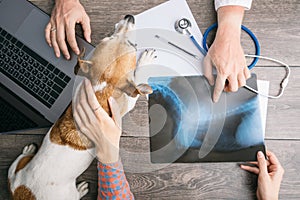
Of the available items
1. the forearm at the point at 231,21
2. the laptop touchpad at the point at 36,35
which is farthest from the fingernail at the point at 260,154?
the laptop touchpad at the point at 36,35

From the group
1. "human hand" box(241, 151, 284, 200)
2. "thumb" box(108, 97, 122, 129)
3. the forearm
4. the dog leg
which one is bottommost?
the dog leg

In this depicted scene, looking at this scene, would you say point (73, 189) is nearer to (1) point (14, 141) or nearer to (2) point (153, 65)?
(1) point (14, 141)

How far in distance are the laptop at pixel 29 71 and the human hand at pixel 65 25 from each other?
0.02 m

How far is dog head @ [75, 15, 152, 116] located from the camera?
929 mm

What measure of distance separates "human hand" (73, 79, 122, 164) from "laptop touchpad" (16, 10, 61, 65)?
0.58ft

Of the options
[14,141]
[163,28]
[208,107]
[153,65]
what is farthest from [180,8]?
[14,141]

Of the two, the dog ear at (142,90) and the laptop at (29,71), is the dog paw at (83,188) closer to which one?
the laptop at (29,71)

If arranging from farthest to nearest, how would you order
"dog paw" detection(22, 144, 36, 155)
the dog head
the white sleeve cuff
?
1. "dog paw" detection(22, 144, 36, 155)
2. the white sleeve cuff
3. the dog head

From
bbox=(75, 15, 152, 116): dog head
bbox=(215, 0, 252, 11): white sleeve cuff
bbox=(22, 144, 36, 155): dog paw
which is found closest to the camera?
bbox=(75, 15, 152, 116): dog head

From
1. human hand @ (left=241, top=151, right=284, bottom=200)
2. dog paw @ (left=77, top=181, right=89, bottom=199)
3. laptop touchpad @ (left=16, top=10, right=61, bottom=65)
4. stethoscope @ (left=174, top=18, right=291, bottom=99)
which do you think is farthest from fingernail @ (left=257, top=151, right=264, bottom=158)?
laptop touchpad @ (left=16, top=10, right=61, bottom=65)

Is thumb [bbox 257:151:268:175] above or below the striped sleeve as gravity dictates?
above

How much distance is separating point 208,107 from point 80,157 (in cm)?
39

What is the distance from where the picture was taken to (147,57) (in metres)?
1.08

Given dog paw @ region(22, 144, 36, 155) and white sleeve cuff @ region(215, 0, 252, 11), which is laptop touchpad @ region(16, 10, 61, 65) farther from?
white sleeve cuff @ region(215, 0, 252, 11)
